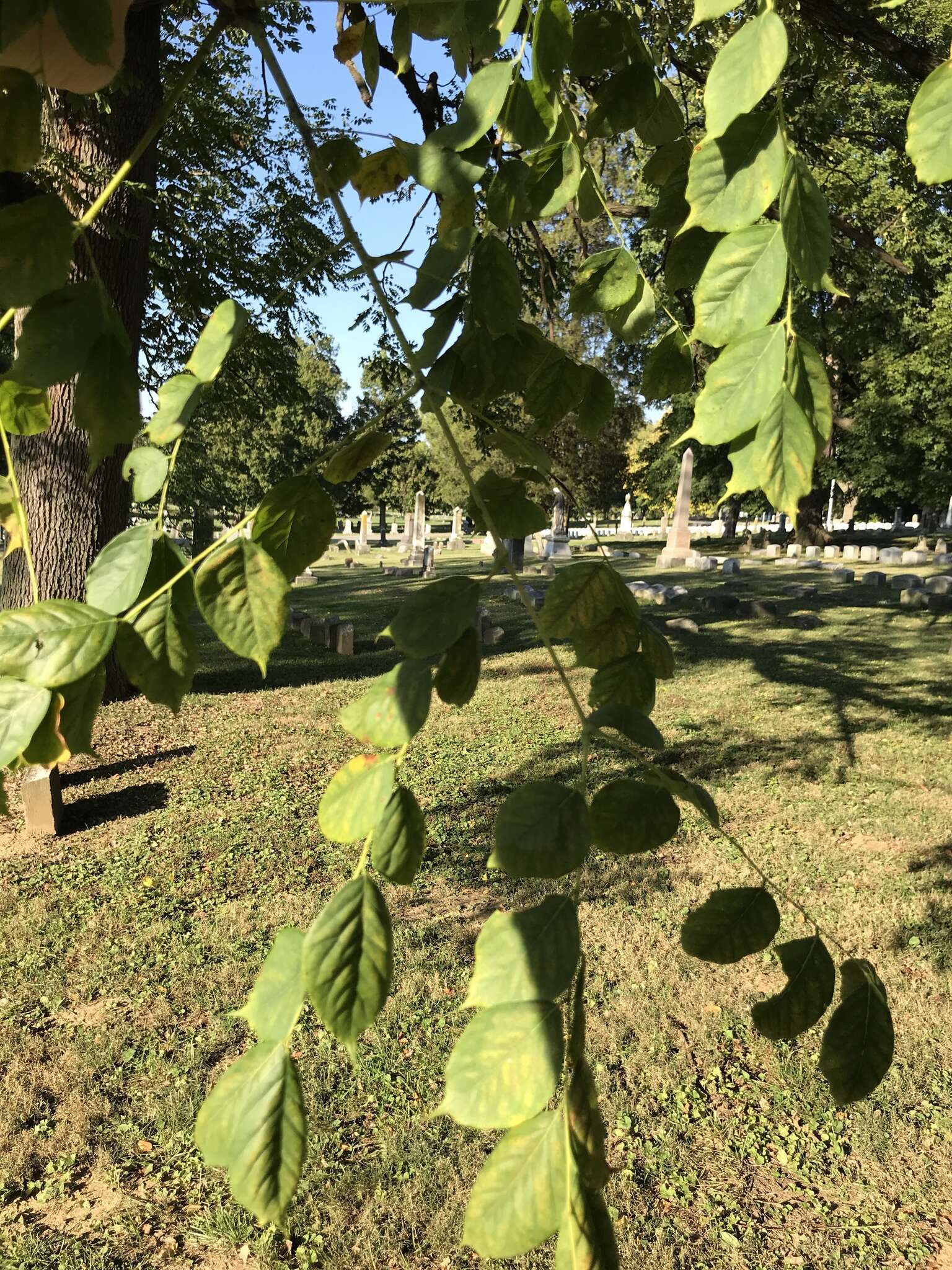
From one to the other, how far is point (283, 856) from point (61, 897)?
4.43 feet

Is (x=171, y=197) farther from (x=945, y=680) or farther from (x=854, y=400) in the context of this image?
(x=854, y=400)

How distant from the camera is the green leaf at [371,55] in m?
1.21

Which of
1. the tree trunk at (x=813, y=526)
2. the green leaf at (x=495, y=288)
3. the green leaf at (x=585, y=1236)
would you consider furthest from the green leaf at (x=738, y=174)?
the tree trunk at (x=813, y=526)

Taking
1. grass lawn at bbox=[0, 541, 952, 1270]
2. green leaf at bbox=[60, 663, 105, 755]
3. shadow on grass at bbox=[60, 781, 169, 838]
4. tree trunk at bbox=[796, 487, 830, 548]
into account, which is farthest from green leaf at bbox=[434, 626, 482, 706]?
tree trunk at bbox=[796, 487, 830, 548]

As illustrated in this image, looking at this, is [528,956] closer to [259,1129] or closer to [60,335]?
[259,1129]

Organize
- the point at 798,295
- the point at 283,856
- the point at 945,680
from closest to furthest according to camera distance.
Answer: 1. the point at 798,295
2. the point at 283,856
3. the point at 945,680

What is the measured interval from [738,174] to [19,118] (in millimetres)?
695

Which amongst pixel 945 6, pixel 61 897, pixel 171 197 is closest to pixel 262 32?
pixel 61 897

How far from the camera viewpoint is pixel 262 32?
79 centimetres

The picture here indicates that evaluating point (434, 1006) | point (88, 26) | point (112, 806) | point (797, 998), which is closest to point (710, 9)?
point (88, 26)

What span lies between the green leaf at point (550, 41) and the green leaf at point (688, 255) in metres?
0.27

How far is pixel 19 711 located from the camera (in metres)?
0.58

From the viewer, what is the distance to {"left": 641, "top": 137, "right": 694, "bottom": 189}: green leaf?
135 centimetres

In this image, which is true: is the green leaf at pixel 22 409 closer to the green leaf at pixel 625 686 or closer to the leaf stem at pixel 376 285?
the leaf stem at pixel 376 285
